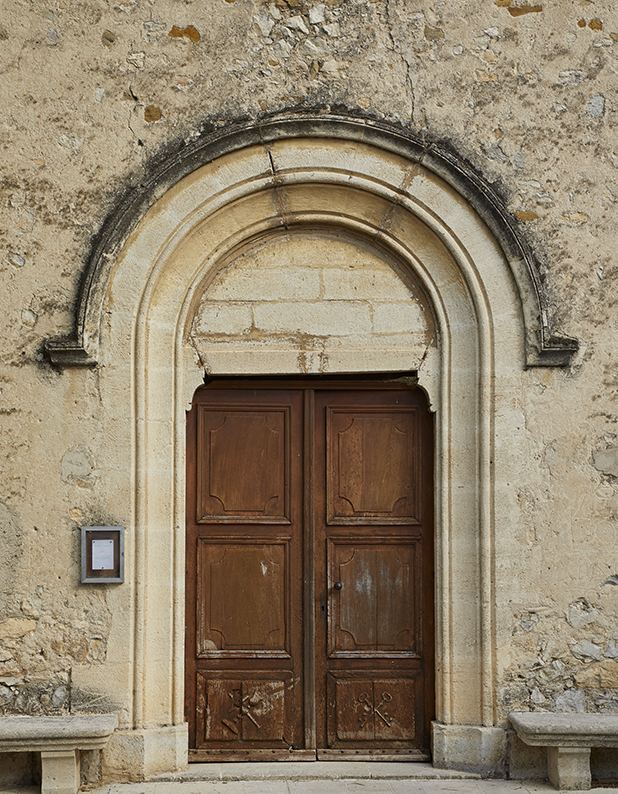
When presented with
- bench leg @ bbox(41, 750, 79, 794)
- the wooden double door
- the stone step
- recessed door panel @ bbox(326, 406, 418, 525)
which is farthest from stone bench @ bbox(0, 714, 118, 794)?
recessed door panel @ bbox(326, 406, 418, 525)

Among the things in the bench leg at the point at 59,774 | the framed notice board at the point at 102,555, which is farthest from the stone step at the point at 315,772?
the framed notice board at the point at 102,555

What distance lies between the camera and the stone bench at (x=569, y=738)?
3.74 meters

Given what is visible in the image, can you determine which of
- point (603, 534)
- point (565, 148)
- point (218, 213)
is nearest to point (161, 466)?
point (218, 213)

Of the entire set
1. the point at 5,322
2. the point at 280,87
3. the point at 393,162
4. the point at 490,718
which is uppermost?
the point at 280,87

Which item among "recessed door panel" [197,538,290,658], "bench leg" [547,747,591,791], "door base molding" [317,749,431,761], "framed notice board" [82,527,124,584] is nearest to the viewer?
"bench leg" [547,747,591,791]

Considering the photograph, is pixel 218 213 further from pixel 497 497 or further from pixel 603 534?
pixel 603 534

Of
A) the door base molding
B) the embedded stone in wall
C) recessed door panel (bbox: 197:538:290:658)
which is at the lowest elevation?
the door base molding

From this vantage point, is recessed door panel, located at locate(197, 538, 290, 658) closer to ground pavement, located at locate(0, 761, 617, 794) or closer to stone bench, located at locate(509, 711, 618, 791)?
ground pavement, located at locate(0, 761, 617, 794)

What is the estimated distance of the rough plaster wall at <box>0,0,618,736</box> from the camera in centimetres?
400

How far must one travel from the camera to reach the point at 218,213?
4.19 m

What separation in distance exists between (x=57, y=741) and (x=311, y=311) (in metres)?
2.60

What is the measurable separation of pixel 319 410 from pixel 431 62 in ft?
6.64

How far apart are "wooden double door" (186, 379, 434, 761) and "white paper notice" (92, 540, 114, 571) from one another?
0.49 m

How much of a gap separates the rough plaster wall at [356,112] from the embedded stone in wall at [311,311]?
2.30 ft
